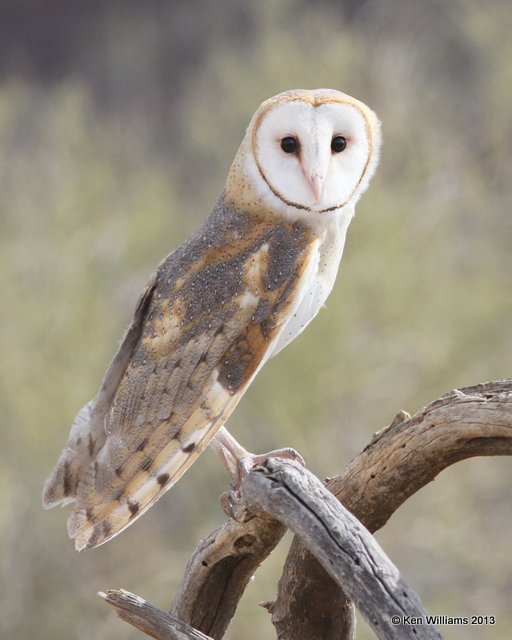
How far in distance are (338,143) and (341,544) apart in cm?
89

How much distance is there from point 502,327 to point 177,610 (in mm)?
5265

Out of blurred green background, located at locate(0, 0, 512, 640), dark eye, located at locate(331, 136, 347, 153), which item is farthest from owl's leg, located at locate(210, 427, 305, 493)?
blurred green background, located at locate(0, 0, 512, 640)

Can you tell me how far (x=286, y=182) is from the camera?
86.0 inches

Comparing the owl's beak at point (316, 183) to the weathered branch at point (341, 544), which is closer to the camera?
the weathered branch at point (341, 544)

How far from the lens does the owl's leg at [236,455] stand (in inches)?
83.0

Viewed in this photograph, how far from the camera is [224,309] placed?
215cm

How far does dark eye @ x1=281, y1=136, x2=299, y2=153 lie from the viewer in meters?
2.19

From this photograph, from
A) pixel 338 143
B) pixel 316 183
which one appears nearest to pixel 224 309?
pixel 316 183

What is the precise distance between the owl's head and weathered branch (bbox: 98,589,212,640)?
0.81m

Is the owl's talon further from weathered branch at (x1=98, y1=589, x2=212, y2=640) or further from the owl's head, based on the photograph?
the owl's head

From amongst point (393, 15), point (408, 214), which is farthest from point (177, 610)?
point (393, 15)

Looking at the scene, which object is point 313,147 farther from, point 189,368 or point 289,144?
point 189,368

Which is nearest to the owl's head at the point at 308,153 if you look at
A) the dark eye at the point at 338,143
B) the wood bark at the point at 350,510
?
the dark eye at the point at 338,143

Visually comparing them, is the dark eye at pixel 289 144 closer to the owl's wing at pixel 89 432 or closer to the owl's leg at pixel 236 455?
the owl's wing at pixel 89 432
